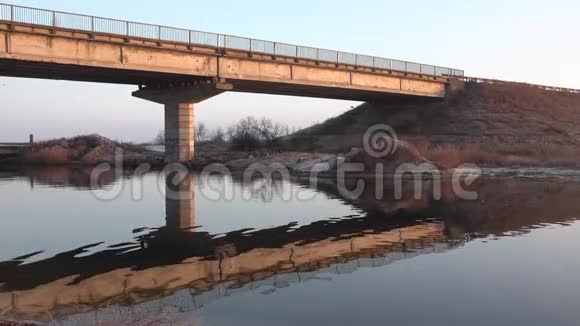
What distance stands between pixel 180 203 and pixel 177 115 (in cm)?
2548

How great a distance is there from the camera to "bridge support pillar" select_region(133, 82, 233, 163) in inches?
1876

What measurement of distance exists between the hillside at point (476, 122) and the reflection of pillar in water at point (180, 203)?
25.7 meters

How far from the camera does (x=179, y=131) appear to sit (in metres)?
48.9

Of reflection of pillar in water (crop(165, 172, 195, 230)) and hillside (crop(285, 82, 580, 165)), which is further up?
hillside (crop(285, 82, 580, 165))

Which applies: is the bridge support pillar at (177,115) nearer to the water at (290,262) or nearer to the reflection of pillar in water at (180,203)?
the reflection of pillar in water at (180,203)

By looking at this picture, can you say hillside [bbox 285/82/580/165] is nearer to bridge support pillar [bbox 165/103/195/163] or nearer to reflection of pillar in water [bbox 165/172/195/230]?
bridge support pillar [bbox 165/103/195/163]

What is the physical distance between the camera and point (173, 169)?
4756 centimetres

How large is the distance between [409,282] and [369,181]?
2388 cm

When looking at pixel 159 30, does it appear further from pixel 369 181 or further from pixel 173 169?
pixel 369 181

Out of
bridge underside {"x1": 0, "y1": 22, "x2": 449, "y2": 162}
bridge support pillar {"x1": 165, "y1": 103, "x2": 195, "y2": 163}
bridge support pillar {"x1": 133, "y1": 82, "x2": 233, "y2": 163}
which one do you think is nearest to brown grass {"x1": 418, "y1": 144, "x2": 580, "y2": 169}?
bridge underside {"x1": 0, "y1": 22, "x2": 449, "y2": 162}

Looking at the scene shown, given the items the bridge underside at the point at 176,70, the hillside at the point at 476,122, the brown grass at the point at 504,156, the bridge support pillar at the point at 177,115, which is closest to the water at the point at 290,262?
the bridge underside at the point at 176,70

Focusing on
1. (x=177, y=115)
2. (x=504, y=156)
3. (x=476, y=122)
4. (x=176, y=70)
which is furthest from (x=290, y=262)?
(x=476, y=122)

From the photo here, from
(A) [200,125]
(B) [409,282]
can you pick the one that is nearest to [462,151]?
(B) [409,282]

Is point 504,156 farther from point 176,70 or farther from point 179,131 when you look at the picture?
point 179,131
